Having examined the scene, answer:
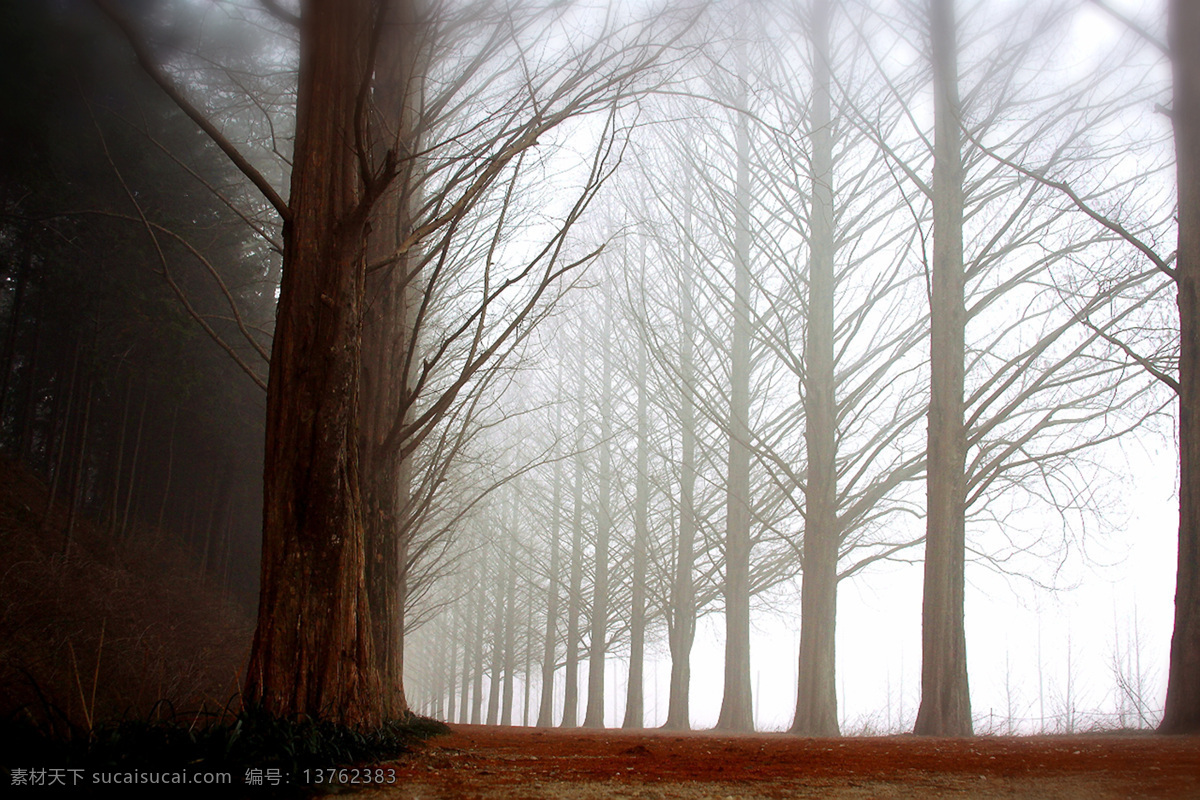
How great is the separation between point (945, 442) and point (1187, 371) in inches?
69.0

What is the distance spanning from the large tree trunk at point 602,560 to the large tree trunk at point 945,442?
748cm

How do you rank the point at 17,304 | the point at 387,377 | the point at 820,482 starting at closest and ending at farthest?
the point at 387,377, the point at 820,482, the point at 17,304

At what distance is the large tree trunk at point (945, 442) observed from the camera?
586cm

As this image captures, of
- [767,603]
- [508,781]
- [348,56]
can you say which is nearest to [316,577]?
[508,781]

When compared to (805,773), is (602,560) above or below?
above

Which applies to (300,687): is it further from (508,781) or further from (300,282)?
(300,282)

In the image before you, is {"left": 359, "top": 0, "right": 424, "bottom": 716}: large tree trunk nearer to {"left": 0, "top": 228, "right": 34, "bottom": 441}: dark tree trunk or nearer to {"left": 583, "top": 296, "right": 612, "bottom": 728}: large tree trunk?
{"left": 0, "top": 228, "right": 34, "bottom": 441}: dark tree trunk

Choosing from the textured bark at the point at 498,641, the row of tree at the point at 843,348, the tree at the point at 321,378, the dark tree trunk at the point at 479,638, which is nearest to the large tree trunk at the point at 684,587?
the row of tree at the point at 843,348

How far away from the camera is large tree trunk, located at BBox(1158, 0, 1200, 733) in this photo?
4594 millimetres

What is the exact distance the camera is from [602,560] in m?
15.0

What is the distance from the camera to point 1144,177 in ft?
22.5

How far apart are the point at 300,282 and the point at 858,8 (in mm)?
7084

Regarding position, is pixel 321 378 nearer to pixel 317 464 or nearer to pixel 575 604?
pixel 317 464

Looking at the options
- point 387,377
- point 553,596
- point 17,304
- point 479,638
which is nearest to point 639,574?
point 553,596
